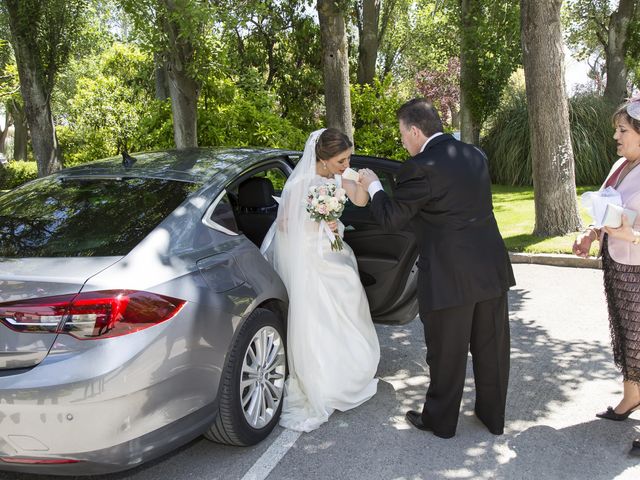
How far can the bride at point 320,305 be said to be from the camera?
3953 millimetres

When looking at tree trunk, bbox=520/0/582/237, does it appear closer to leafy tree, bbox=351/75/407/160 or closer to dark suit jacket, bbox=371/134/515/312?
leafy tree, bbox=351/75/407/160

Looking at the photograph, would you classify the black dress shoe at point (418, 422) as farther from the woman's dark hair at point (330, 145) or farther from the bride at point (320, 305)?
the woman's dark hair at point (330, 145)

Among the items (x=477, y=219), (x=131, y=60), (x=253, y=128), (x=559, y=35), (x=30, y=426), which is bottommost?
(x=30, y=426)

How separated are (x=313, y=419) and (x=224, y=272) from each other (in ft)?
3.87

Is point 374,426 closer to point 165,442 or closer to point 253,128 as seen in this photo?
point 165,442

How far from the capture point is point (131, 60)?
18906 millimetres

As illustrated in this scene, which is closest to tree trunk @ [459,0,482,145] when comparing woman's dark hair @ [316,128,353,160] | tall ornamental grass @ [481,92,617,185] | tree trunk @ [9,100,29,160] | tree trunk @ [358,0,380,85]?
tall ornamental grass @ [481,92,617,185]

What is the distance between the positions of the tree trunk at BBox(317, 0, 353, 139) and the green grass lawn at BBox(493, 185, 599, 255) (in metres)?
3.11

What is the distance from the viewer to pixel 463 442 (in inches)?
143

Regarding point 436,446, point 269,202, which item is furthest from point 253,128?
point 436,446

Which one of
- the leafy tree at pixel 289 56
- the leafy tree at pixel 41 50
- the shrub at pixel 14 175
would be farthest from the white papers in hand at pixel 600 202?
the shrub at pixel 14 175

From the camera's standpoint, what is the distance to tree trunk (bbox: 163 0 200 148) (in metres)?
9.02

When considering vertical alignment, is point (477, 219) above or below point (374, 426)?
above

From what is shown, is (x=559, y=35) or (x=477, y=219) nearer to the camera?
(x=477, y=219)
